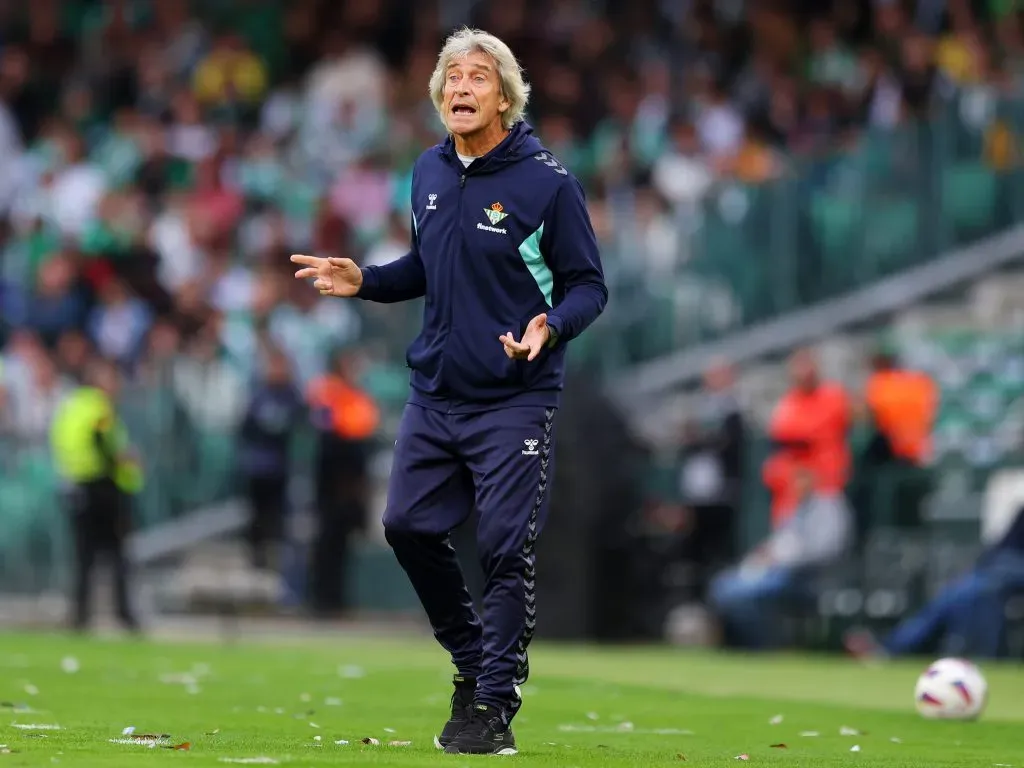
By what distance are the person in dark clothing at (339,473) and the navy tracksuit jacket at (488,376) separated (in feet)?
35.9

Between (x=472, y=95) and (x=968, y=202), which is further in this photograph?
(x=968, y=202)

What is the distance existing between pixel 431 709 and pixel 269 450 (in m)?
9.01

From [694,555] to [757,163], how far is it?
5001 mm

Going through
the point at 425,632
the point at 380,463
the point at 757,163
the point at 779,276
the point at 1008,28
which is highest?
the point at 1008,28

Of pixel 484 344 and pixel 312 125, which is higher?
pixel 312 125

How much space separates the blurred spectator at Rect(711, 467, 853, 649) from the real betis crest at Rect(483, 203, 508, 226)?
8.88m

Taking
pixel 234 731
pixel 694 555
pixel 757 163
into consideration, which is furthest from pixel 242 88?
pixel 234 731

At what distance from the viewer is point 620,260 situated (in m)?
18.5

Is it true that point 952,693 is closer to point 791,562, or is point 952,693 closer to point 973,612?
point 973,612

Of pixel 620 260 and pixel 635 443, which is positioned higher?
pixel 620 260

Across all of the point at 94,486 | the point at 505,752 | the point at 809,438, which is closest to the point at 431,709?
the point at 505,752

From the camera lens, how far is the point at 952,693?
10.3 meters

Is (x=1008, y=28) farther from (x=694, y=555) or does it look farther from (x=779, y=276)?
(x=694, y=555)

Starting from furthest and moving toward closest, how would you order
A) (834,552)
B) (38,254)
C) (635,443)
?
(38,254)
(635,443)
(834,552)
